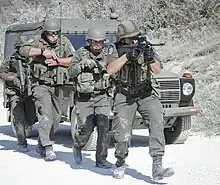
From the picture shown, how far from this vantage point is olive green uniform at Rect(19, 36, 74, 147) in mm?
9531

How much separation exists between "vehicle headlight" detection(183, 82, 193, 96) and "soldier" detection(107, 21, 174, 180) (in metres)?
2.57

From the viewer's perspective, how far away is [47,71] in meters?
9.55

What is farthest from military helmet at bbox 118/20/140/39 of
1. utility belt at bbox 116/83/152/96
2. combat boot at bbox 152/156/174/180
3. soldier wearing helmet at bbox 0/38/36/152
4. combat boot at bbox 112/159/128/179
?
soldier wearing helmet at bbox 0/38/36/152

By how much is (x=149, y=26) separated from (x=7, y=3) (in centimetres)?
2467

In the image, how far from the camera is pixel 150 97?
25.9ft

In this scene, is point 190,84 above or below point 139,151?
above

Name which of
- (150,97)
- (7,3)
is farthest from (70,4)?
(150,97)

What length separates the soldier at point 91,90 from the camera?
28.1ft

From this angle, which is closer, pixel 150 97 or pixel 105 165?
pixel 150 97

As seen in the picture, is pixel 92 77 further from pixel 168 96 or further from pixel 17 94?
pixel 17 94

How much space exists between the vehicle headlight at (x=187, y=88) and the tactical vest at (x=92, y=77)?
2.08 m

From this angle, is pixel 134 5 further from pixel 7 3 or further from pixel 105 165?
pixel 7 3

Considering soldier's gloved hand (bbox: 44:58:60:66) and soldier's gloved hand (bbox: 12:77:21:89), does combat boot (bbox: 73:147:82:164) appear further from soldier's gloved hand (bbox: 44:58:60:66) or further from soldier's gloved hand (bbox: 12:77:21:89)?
soldier's gloved hand (bbox: 12:77:21:89)

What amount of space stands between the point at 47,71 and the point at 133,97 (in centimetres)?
207
